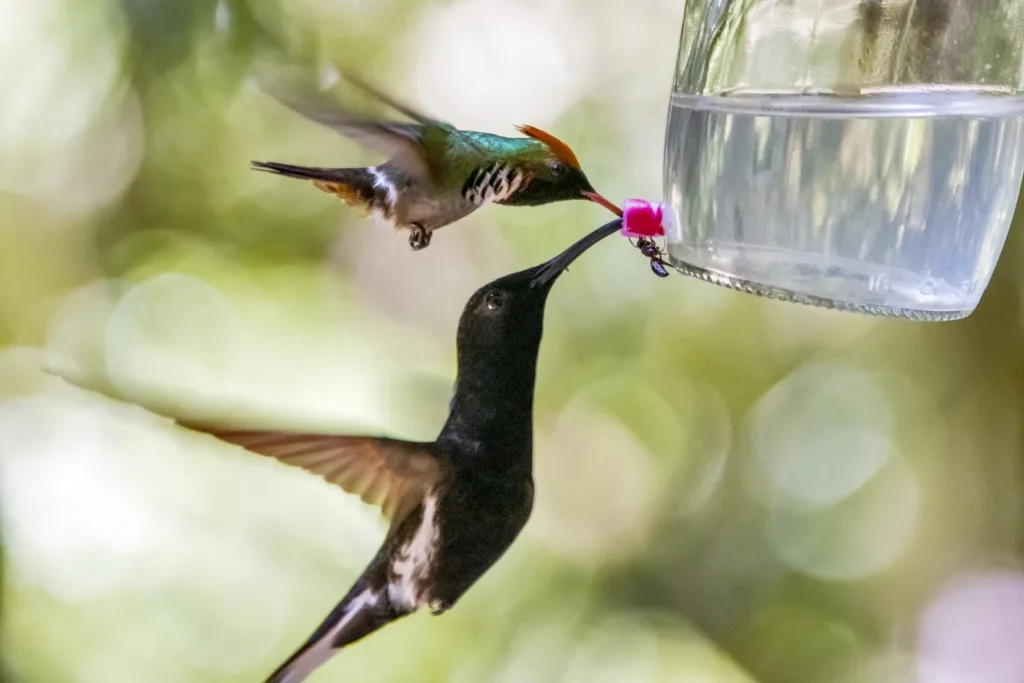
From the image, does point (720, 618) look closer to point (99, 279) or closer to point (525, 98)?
point (525, 98)

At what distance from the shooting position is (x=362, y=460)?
32.7 inches

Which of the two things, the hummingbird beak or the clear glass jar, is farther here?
the hummingbird beak

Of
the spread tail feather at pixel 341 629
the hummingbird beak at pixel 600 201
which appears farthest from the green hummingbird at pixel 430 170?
the spread tail feather at pixel 341 629

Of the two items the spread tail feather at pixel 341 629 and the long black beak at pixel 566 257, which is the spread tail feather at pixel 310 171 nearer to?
the long black beak at pixel 566 257

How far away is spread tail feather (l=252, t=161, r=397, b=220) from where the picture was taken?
86cm

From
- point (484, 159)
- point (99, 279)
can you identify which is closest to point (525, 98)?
point (484, 159)

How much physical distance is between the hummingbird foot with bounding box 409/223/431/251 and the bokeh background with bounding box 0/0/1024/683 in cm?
1

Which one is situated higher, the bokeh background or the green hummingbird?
Answer: the green hummingbird

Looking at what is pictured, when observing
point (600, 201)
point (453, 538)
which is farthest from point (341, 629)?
point (600, 201)

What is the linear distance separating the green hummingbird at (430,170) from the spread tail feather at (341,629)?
423 mm

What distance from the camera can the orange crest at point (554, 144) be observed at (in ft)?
2.73

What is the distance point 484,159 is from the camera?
2.71 ft

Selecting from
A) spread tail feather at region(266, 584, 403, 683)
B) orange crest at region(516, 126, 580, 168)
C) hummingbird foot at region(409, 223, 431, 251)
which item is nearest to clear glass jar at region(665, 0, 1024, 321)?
orange crest at region(516, 126, 580, 168)

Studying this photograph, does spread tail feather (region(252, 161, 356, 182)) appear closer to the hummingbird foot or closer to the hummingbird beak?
the hummingbird foot
